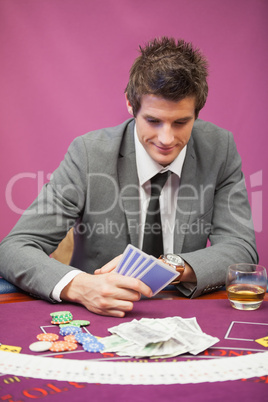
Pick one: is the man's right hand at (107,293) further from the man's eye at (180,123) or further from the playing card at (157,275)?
the man's eye at (180,123)

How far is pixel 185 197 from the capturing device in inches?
93.7

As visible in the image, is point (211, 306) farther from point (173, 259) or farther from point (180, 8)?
point (180, 8)

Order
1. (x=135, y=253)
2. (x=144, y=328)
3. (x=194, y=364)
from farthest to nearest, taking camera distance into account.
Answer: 1. (x=135, y=253)
2. (x=144, y=328)
3. (x=194, y=364)

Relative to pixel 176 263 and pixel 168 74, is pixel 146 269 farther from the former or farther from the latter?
pixel 168 74

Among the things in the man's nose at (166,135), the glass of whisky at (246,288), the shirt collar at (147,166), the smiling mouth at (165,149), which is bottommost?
the glass of whisky at (246,288)

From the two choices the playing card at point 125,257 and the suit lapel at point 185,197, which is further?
the suit lapel at point 185,197

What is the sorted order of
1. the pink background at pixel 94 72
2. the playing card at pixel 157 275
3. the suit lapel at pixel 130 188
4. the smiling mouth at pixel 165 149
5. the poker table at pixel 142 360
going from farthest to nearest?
the pink background at pixel 94 72
the suit lapel at pixel 130 188
the smiling mouth at pixel 165 149
the playing card at pixel 157 275
the poker table at pixel 142 360

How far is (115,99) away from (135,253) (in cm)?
252

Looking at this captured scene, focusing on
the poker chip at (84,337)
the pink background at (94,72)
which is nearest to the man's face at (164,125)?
the poker chip at (84,337)

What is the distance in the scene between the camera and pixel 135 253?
153cm

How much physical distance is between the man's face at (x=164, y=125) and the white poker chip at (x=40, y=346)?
1048 millimetres

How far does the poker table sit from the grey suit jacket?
0.42m

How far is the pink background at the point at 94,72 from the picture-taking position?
3758 millimetres

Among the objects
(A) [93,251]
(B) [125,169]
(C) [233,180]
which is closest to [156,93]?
(B) [125,169]
